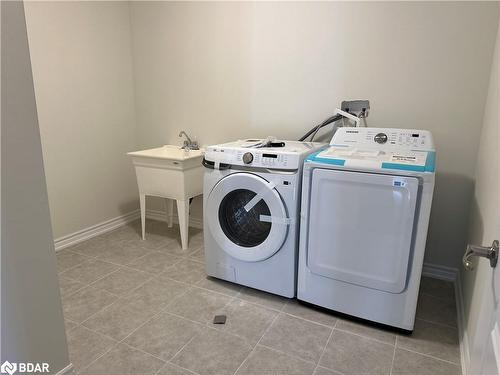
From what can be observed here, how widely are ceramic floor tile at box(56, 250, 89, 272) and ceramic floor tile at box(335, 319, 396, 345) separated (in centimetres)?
186

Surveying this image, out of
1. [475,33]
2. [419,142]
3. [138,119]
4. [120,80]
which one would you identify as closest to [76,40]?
[120,80]

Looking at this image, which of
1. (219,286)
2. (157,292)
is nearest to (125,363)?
(157,292)

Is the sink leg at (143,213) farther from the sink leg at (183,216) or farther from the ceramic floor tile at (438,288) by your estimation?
the ceramic floor tile at (438,288)

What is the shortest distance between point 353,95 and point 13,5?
191cm

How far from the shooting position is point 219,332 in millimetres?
1721

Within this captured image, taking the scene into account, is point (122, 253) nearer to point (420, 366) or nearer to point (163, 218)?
point (163, 218)

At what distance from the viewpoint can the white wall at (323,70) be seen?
200cm

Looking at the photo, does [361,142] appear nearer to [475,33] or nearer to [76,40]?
[475,33]

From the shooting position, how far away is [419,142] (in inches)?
73.7

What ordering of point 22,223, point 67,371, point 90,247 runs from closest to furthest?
1. point 22,223
2. point 67,371
3. point 90,247

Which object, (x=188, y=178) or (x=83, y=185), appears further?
(x=83, y=185)

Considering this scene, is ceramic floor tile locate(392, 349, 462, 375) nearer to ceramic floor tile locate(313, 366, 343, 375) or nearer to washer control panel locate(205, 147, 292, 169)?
ceramic floor tile locate(313, 366, 343, 375)

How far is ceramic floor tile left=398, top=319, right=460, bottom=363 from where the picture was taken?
158cm

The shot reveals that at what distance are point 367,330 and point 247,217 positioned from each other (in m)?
0.90
